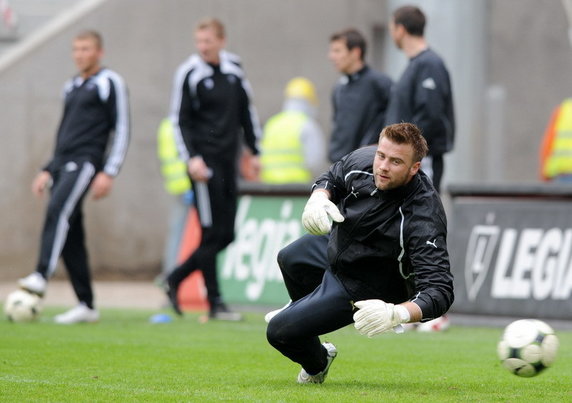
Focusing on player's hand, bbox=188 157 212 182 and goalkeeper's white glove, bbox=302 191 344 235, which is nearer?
goalkeeper's white glove, bbox=302 191 344 235

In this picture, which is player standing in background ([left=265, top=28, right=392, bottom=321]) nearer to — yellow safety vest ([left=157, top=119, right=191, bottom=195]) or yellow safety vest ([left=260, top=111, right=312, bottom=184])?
yellow safety vest ([left=260, top=111, right=312, bottom=184])

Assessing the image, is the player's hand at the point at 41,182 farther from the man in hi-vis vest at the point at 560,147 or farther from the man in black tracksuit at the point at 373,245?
the man in hi-vis vest at the point at 560,147

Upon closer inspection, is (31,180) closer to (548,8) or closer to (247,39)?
(247,39)

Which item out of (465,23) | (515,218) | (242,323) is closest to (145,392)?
(242,323)

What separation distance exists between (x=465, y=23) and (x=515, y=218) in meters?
3.58

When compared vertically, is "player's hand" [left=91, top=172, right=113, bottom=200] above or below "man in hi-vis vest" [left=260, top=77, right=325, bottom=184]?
above

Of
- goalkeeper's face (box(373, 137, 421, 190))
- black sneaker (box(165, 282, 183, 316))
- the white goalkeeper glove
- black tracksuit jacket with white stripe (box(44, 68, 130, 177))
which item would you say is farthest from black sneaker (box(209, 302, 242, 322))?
the white goalkeeper glove

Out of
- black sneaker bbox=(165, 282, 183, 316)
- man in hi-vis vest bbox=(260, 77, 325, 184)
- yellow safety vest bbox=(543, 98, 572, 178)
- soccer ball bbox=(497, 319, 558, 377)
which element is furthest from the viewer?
man in hi-vis vest bbox=(260, 77, 325, 184)

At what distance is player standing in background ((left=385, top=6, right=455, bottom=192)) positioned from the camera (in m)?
10.5

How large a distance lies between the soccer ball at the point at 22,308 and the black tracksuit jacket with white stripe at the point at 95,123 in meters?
1.17

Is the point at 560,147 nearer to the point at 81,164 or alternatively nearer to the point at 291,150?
the point at 291,150

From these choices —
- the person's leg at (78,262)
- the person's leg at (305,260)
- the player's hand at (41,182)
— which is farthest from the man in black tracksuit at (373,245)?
the player's hand at (41,182)

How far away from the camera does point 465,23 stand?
14.3 metres

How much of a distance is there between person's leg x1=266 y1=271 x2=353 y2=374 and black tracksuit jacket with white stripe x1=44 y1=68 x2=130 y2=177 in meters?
4.60
